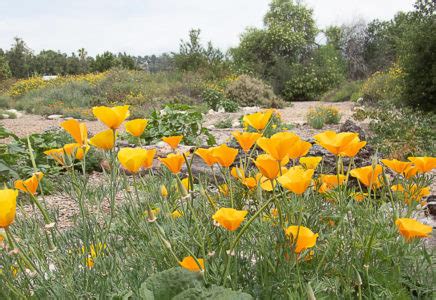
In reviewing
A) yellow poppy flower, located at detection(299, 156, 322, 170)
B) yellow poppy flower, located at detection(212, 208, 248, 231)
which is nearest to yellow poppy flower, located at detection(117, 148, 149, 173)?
yellow poppy flower, located at detection(212, 208, 248, 231)

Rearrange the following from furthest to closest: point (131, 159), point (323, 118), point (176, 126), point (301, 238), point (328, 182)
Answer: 1. point (323, 118)
2. point (176, 126)
3. point (328, 182)
4. point (131, 159)
5. point (301, 238)

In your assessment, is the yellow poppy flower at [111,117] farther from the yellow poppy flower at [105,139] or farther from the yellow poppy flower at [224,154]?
the yellow poppy flower at [224,154]

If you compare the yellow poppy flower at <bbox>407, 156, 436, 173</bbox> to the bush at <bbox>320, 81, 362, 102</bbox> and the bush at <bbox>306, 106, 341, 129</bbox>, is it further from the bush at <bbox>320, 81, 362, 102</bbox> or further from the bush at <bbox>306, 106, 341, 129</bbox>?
the bush at <bbox>320, 81, 362, 102</bbox>

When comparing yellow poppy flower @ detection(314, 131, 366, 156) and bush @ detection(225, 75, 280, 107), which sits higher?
yellow poppy flower @ detection(314, 131, 366, 156)

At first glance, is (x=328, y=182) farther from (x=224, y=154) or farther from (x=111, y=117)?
(x=111, y=117)

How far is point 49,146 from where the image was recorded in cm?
566

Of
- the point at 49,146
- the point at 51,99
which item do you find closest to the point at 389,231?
the point at 49,146

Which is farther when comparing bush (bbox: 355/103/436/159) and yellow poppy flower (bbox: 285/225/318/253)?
bush (bbox: 355/103/436/159)

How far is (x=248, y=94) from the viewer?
16.3 meters

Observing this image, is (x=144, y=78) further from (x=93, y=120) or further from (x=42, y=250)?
(x=42, y=250)

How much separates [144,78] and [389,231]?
738 inches

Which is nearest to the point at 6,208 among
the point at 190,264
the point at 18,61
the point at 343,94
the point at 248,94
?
the point at 190,264

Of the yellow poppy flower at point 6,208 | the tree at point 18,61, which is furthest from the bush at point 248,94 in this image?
the tree at point 18,61

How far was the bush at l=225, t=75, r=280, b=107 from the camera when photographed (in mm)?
16188
